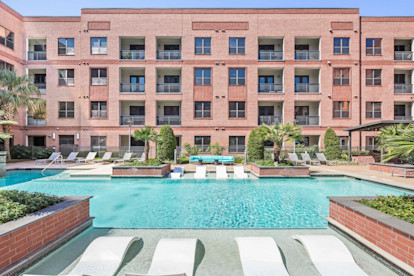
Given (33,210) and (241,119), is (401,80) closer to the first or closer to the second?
(241,119)

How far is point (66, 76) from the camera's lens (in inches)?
859

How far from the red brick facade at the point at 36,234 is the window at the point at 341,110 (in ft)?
79.1

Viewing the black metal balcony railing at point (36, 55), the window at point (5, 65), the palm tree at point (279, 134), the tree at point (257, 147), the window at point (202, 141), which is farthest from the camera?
the black metal balcony railing at point (36, 55)

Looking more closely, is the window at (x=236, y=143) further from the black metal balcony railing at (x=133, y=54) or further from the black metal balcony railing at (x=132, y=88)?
the black metal balcony railing at (x=133, y=54)

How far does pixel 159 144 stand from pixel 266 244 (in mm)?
14991

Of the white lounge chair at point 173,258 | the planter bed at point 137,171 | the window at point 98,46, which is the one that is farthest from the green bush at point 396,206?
the window at point 98,46

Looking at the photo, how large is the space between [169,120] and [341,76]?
18997 mm

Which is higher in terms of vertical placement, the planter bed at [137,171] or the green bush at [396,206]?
the green bush at [396,206]

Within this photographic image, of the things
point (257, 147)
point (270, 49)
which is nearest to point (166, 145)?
point (257, 147)

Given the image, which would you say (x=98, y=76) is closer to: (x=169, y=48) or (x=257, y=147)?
(x=169, y=48)

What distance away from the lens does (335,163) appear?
55.5 feet

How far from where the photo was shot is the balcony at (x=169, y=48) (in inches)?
858

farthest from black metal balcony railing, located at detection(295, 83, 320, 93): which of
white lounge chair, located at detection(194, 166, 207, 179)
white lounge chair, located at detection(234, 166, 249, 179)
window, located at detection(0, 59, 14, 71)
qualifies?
window, located at detection(0, 59, 14, 71)

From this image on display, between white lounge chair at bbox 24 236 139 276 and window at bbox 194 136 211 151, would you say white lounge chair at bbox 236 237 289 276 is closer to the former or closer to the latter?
white lounge chair at bbox 24 236 139 276
